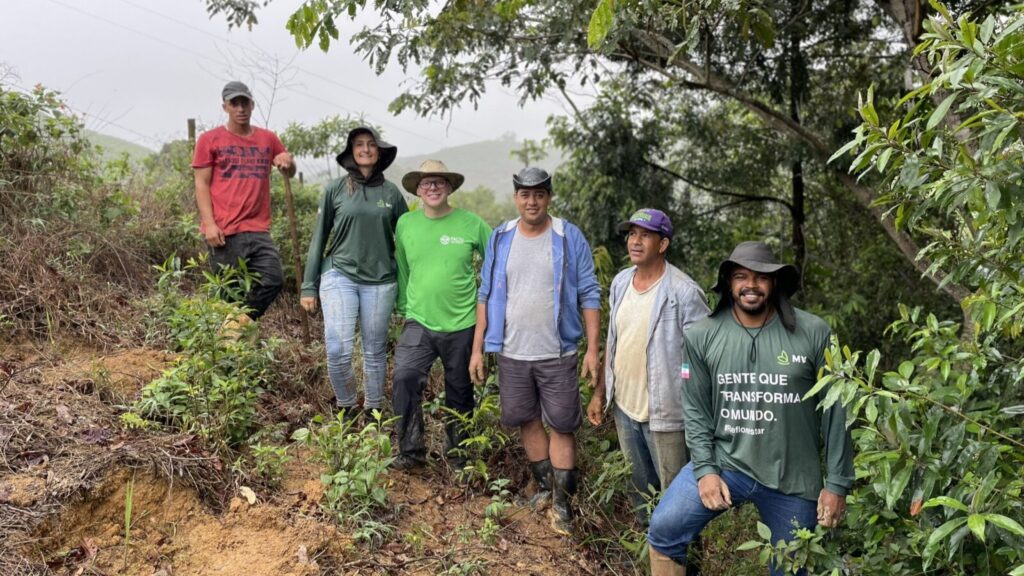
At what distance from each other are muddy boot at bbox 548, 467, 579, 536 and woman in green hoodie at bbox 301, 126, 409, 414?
4.14 feet

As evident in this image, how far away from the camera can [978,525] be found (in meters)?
2.21

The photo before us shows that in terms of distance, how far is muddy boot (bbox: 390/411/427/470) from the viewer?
444cm

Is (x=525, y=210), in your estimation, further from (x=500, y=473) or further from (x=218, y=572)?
(x=218, y=572)

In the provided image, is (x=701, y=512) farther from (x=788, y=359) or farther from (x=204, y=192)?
(x=204, y=192)

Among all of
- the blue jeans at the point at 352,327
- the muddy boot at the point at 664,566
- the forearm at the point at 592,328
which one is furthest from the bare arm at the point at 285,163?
the muddy boot at the point at 664,566

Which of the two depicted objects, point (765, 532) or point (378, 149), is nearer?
point (765, 532)

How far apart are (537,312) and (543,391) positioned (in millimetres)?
444

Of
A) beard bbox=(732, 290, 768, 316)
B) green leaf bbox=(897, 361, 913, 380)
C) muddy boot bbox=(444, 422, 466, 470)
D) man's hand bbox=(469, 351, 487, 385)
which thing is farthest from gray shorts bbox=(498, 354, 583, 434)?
green leaf bbox=(897, 361, 913, 380)

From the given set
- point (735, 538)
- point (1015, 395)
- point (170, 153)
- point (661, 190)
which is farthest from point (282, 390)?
point (661, 190)

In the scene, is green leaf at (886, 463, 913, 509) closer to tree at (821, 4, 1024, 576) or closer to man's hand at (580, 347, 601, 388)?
tree at (821, 4, 1024, 576)

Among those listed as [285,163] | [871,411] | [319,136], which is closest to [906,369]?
[871,411]

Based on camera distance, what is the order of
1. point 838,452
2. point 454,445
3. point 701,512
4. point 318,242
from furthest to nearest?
point 454,445
point 318,242
point 701,512
point 838,452

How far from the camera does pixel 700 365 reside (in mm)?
3285

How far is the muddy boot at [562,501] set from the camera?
4.23 m
